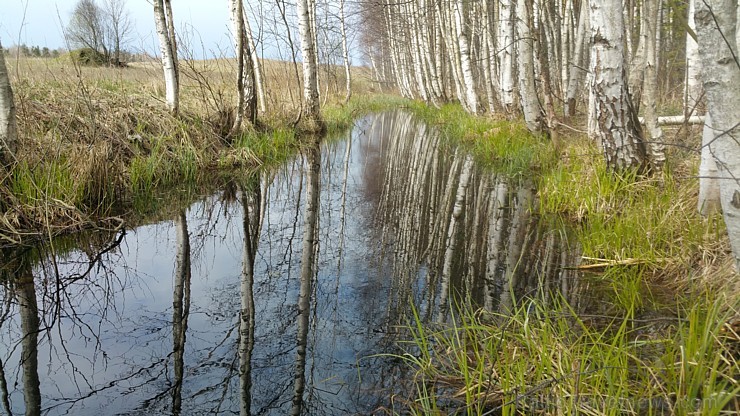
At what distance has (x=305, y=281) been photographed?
3777 millimetres

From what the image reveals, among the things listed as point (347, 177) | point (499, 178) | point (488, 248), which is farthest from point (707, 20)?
point (347, 177)

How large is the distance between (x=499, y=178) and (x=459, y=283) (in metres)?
3.98

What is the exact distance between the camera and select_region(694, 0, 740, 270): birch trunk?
2.20 metres

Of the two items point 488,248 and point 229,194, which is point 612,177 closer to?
point 488,248

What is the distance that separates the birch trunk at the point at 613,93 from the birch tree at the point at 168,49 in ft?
19.0

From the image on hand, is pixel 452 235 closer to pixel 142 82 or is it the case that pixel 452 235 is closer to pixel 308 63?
pixel 308 63

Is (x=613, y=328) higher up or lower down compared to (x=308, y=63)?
lower down

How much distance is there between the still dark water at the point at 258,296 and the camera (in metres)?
2.42

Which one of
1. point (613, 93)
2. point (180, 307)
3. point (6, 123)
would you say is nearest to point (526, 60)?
point (613, 93)

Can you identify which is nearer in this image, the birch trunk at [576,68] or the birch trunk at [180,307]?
the birch trunk at [180,307]

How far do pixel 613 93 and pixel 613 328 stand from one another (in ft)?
9.33

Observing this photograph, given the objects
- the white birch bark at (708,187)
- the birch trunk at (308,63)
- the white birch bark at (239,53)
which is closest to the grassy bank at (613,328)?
the white birch bark at (708,187)

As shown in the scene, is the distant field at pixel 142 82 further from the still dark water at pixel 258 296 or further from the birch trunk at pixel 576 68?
the birch trunk at pixel 576 68

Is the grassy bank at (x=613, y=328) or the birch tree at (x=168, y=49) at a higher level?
the birch tree at (x=168, y=49)
